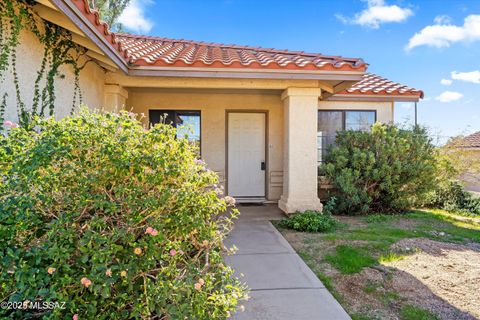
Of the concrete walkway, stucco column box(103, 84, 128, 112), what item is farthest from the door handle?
stucco column box(103, 84, 128, 112)

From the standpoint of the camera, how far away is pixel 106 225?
213 cm

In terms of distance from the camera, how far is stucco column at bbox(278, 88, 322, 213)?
21.9 feet

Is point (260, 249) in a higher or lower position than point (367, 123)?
lower

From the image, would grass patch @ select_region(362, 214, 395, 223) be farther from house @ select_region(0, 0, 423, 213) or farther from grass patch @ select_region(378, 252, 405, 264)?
grass patch @ select_region(378, 252, 405, 264)

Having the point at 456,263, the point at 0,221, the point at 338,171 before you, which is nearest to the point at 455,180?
the point at 338,171

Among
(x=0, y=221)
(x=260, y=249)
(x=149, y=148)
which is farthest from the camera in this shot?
(x=260, y=249)

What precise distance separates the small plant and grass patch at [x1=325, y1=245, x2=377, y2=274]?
1047 millimetres

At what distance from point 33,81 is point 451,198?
10560mm

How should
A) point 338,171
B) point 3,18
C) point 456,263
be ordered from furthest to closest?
1. point 338,171
2. point 456,263
3. point 3,18

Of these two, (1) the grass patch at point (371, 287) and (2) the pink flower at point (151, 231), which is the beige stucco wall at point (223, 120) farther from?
(2) the pink flower at point (151, 231)

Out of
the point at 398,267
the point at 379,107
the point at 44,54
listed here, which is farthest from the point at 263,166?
the point at 44,54

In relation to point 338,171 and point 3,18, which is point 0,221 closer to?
point 3,18

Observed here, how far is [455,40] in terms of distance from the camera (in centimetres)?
1697

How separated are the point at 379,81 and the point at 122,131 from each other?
9384 millimetres
